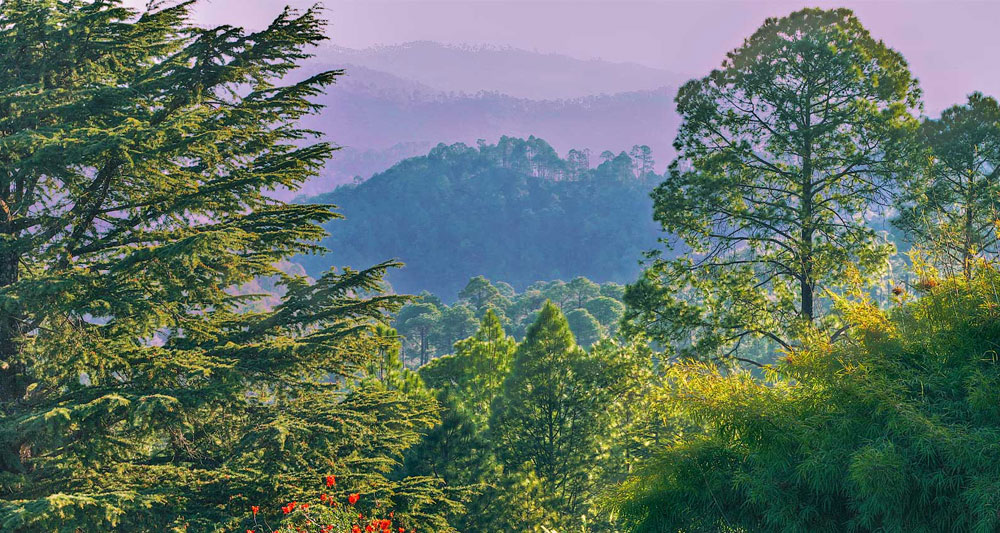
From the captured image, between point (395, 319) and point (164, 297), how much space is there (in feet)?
9.99

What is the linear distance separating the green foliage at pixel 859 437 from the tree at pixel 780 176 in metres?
5.18

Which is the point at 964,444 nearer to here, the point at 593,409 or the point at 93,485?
the point at 93,485

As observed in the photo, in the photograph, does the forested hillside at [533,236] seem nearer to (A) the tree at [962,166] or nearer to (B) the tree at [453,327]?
(B) the tree at [453,327]

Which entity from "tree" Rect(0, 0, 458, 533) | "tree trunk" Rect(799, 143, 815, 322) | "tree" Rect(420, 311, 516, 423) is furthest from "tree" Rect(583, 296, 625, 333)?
"tree" Rect(0, 0, 458, 533)

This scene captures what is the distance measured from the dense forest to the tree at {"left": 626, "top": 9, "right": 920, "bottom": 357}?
0.06m

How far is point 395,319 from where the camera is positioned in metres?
8.95

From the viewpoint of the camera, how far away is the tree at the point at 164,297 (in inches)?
287

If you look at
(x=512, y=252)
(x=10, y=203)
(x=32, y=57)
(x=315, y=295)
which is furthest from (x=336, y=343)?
(x=512, y=252)

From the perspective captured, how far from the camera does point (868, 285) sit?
426 inches

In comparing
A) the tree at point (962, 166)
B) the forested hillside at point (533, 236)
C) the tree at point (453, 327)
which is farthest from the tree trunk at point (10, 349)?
the forested hillside at point (533, 236)

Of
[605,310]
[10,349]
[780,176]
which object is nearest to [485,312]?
[605,310]

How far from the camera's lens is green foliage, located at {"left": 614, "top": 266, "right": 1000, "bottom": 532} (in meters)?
4.70

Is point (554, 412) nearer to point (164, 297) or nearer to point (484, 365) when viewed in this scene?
point (484, 365)

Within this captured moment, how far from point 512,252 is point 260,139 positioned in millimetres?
181312
